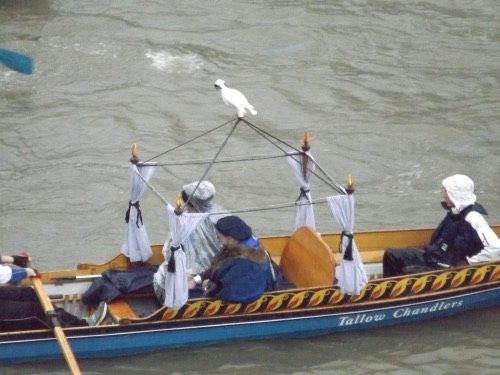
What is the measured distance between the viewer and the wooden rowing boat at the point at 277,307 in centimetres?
855

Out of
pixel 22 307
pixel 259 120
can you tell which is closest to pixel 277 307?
pixel 22 307

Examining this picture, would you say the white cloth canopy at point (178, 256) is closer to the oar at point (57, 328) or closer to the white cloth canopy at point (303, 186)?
the oar at point (57, 328)

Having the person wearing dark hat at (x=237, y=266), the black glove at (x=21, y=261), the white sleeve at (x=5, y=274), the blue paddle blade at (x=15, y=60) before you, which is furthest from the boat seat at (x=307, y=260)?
the blue paddle blade at (x=15, y=60)

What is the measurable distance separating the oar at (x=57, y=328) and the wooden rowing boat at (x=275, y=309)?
0.25 metres

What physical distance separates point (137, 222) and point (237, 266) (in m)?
1.32

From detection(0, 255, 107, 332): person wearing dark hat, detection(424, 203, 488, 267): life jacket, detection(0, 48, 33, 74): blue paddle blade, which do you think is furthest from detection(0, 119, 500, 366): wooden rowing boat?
detection(0, 48, 33, 74): blue paddle blade

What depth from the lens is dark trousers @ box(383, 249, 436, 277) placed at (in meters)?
9.49

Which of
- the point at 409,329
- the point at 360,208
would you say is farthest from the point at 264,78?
the point at 409,329

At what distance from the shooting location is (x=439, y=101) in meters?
15.6

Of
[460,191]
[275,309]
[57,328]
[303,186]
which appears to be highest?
[460,191]

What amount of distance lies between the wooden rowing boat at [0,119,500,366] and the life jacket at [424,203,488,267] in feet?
0.70

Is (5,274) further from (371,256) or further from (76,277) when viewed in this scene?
(371,256)

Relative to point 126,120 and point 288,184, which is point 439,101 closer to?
point 288,184

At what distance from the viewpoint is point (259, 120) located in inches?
593
